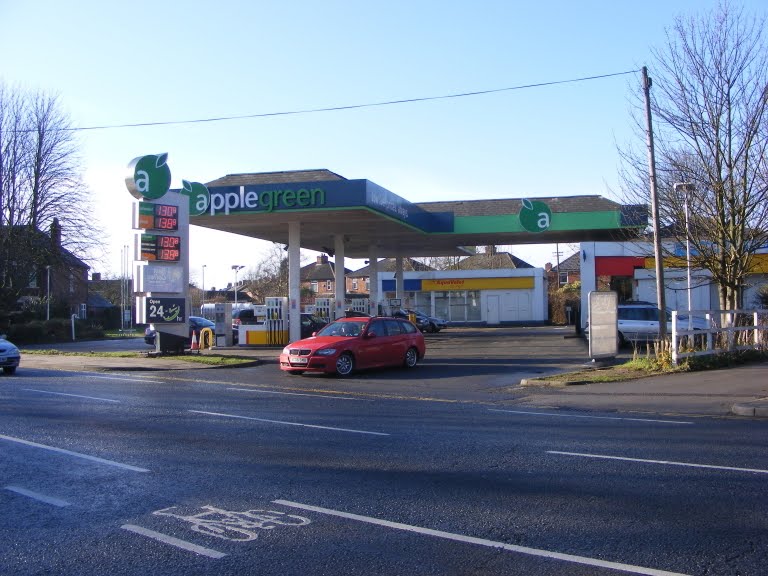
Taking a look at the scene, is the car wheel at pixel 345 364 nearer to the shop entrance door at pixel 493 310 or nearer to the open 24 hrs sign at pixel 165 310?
the open 24 hrs sign at pixel 165 310

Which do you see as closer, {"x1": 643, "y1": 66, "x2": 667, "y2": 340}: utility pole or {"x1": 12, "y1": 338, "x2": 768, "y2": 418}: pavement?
{"x1": 12, "y1": 338, "x2": 768, "y2": 418}: pavement

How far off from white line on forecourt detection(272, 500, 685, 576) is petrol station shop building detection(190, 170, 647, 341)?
19973 millimetres

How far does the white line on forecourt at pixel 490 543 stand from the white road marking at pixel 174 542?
45.8 inches

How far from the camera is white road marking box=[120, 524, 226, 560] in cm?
520

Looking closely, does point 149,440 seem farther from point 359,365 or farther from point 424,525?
point 359,365

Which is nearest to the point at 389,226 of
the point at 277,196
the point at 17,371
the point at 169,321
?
the point at 277,196

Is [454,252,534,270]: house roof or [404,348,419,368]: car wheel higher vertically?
[454,252,534,270]: house roof

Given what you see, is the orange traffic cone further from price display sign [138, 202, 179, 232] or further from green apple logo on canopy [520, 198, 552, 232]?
green apple logo on canopy [520, 198, 552, 232]

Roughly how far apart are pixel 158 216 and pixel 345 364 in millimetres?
9734

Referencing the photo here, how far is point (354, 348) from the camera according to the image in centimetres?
1895

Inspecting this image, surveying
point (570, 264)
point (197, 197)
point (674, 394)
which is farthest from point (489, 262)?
point (674, 394)

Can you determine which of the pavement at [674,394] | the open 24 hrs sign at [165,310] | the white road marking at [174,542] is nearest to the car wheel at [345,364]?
the pavement at [674,394]

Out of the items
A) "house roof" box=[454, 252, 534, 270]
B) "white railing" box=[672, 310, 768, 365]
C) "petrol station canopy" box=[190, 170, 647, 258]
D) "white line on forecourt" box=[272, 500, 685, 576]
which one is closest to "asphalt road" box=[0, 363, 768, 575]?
"white line on forecourt" box=[272, 500, 685, 576]

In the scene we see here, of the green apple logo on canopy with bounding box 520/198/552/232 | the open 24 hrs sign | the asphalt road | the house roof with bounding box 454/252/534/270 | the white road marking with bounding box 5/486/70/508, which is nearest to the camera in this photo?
the asphalt road
